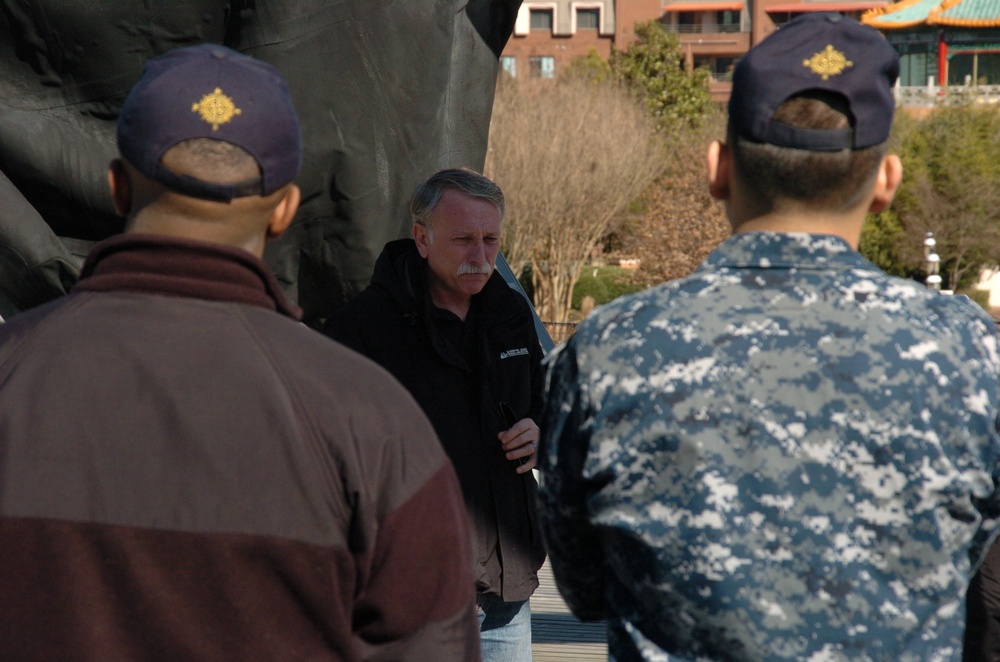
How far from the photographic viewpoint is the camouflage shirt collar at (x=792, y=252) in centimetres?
182

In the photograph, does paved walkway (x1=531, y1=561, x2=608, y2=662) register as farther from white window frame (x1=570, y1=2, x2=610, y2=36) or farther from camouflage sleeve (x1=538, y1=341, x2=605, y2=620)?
white window frame (x1=570, y1=2, x2=610, y2=36)

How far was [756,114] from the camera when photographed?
5.99 feet

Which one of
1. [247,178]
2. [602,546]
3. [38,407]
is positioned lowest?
[602,546]

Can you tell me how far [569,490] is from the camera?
189 centimetres

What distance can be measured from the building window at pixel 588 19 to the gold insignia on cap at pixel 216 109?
184 feet

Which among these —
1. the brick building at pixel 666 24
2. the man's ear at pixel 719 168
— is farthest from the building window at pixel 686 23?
the man's ear at pixel 719 168

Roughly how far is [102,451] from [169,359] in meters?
0.14

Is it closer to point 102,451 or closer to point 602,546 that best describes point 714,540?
point 602,546

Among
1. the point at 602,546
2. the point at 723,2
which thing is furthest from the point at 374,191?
the point at 723,2

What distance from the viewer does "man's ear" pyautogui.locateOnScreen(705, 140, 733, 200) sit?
1.93 meters

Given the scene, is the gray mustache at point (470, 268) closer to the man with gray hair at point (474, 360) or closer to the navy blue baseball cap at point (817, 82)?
the man with gray hair at point (474, 360)

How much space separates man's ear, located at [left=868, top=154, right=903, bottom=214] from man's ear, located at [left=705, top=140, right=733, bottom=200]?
213mm

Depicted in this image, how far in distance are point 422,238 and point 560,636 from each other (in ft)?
9.88

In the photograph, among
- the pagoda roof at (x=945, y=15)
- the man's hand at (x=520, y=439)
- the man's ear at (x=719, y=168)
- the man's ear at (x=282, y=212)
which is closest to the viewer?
the man's ear at (x=282, y=212)
